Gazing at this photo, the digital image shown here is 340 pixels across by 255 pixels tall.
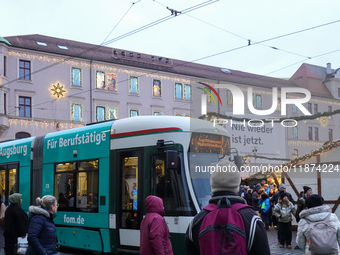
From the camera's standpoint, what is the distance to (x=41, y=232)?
5773 mm

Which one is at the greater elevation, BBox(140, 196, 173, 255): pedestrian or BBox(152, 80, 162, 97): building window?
BBox(152, 80, 162, 97): building window

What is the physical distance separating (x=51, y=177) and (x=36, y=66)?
27287mm

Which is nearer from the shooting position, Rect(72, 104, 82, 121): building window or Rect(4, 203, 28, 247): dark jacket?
Rect(4, 203, 28, 247): dark jacket

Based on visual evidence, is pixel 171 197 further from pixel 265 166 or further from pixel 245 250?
pixel 265 166

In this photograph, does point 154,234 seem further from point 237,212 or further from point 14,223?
point 14,223

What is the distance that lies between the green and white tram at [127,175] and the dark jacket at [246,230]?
18.4 feet

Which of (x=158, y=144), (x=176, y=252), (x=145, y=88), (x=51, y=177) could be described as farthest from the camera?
(x=145, y=88)

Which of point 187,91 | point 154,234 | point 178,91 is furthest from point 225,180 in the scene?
point 187,91

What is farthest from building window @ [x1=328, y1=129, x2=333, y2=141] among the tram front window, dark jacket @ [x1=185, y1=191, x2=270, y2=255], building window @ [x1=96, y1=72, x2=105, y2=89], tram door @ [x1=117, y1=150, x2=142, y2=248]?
building window @ [x1=96, y1=72, x2=105, y2=89]

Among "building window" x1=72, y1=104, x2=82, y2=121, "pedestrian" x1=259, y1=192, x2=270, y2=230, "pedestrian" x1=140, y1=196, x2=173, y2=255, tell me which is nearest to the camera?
"pedestrian" x1=140, y1=196, x2=173, y2=255

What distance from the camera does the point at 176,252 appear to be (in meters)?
8.72

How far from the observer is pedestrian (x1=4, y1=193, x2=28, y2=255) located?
7.91m

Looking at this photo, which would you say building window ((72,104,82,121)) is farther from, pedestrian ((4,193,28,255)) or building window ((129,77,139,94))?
pedestrian ((4,193,28,255))

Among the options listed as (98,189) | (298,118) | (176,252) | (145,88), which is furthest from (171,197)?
(145,88)
